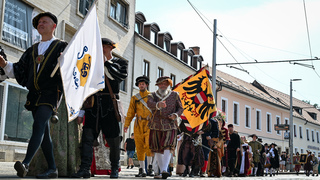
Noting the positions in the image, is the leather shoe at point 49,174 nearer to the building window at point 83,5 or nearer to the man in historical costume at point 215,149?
the man in historical costume at point 215,149

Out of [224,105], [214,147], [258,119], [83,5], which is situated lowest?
[214,147]

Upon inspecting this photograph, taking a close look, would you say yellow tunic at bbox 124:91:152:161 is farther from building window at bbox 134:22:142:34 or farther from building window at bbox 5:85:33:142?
building window at bbox 134:22:142:34

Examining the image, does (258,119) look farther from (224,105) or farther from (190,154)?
(190,154)

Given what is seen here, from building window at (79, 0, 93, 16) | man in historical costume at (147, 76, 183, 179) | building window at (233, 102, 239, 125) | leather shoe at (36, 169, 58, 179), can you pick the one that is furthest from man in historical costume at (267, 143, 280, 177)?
leather shoe at (36, 169, 58, 179)

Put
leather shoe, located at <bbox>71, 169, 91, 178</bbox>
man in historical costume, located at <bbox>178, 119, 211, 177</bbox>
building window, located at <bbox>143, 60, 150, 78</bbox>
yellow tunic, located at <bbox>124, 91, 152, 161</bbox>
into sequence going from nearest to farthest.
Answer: leather shoe, located at <bbox>71, 169, 91, 178</bbox> → yellow tunic, located at <bbox>124, 91, 152, 161</bbox> → man in historical costume, located at <bbox>178, 119, 211, 177</bbox> → building window, located at <bbox>143, 60, 150, 78</bbox>

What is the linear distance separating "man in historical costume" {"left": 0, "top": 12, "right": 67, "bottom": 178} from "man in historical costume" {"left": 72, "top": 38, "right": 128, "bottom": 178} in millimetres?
1045

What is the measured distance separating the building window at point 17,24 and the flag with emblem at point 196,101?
806 centimetres

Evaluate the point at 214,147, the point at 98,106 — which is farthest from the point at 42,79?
the point at 214,147

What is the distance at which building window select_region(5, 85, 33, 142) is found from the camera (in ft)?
54.7

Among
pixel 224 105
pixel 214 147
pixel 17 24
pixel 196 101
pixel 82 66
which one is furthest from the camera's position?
pixel 224 105

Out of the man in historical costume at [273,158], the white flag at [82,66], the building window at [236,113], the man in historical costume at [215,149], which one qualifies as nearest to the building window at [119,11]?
the man in historical costume at [273,158]

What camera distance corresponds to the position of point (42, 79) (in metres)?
5.40

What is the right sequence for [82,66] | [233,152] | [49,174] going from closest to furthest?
[49,174] → [82,66] → [233,152]

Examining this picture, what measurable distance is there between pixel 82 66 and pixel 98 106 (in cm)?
92
